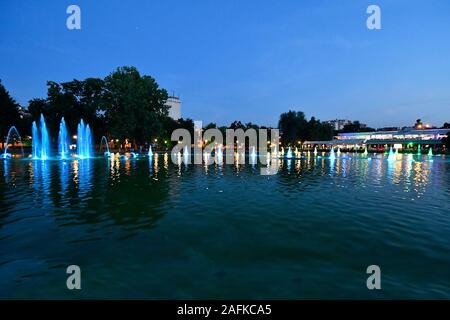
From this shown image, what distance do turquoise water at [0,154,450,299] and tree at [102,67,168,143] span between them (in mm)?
52963

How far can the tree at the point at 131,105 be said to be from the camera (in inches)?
2482

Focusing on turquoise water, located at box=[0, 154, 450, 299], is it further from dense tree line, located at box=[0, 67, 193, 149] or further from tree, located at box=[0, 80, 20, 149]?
tree, located at box=[0, 80, 20, 149]

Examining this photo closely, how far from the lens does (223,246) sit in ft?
22.1

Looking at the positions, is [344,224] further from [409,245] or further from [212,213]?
[212,213]

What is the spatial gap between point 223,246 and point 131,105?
60788 mm

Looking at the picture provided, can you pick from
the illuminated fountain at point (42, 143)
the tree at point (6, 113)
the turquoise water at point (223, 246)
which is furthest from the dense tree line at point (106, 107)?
the turquoise water at point (223, 246)

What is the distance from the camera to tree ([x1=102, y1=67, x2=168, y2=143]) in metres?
63.0

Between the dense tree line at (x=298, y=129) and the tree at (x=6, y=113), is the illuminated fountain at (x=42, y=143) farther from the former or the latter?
the dense tree line at (x=298, y=129)

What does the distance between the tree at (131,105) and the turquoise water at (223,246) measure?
53.0m

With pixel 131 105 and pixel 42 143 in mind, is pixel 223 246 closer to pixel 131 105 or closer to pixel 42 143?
pixel 42 143

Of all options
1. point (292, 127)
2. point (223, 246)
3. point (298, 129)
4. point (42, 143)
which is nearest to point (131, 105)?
point (42, 143)

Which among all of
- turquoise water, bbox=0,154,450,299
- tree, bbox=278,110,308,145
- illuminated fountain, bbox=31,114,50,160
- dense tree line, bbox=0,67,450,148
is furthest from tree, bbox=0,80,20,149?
tree, bbox=278,110,308,145

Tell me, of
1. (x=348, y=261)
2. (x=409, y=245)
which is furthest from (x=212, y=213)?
(x=409, y=245)
